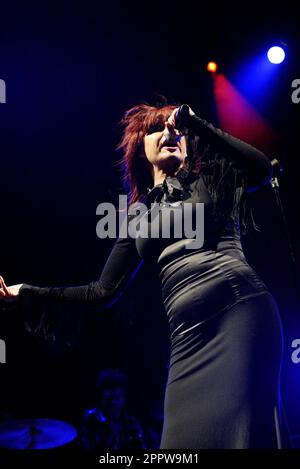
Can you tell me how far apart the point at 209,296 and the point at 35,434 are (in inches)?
130

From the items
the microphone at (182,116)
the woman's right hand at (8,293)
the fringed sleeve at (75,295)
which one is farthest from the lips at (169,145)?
the woman's right hand at (8,293)

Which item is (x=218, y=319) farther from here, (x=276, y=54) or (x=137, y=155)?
(x=276, y=54)

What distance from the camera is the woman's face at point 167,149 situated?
79.0 inches

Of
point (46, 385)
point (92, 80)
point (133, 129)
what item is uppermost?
point (92, 80)

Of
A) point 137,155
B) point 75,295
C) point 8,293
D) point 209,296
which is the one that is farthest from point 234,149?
point 8,293

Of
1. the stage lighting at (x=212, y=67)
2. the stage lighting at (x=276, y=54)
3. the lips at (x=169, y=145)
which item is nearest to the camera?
the lips at (x=169, y=145)

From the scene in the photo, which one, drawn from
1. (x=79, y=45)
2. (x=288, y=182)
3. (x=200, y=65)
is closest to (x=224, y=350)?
(x=79, y=45)

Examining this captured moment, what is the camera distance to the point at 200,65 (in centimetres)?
484

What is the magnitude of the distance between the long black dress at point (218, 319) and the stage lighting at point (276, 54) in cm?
326

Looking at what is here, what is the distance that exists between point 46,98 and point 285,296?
11.7ft

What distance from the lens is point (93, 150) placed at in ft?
16.5

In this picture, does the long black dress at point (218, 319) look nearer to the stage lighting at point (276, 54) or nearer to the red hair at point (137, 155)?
the red hair at point (137, 155)

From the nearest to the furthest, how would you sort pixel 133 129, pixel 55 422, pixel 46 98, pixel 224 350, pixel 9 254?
pixel 224 350 → pixel 133 129 → pixel 55 422 → pixel 46 98 → pixel 9 254

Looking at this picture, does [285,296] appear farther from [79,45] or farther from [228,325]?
[228,325]
